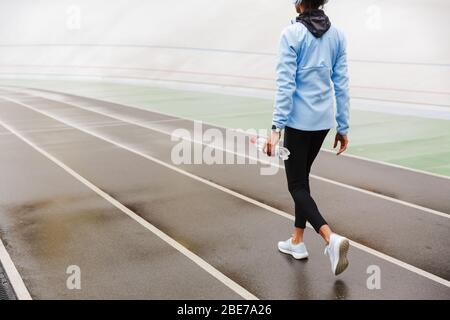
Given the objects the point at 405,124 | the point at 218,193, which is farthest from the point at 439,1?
the point at 218,193

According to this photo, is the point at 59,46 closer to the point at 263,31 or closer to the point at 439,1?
the point at 263,31

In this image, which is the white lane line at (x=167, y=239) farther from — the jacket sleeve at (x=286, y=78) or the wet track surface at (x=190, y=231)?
the jacket sleeve at (x=286, y=78)

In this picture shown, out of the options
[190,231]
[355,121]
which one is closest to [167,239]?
[190,231]

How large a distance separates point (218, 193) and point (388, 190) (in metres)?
2.30

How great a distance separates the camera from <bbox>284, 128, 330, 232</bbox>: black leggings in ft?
15.3

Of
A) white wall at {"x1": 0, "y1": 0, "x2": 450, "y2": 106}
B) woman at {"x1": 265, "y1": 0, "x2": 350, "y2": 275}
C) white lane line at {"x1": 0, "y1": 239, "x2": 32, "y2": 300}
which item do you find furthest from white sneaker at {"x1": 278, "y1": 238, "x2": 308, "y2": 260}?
white wall at {"x1": 0, "y1": 0, "x2": 450, "y2": 106}

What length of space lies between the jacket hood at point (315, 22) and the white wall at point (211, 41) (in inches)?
458

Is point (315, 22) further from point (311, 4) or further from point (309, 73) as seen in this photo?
point (309, 73)

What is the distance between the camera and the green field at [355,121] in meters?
9.93

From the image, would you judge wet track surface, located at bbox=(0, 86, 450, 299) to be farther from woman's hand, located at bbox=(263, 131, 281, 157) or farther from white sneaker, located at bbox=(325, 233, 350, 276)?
woman's hand, located at bbox=(263, 131, 281, 157)

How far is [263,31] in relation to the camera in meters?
24.1

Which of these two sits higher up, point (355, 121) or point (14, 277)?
point (355, 121)

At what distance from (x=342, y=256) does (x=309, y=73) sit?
150 cm

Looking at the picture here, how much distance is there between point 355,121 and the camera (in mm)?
13891
